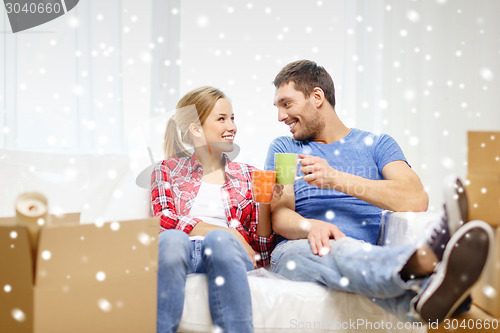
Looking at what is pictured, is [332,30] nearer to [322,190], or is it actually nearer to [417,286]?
[322,190]

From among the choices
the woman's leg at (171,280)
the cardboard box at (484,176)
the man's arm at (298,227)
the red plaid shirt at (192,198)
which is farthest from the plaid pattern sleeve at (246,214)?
the cardboard box at (484,176)

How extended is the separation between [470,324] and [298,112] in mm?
828

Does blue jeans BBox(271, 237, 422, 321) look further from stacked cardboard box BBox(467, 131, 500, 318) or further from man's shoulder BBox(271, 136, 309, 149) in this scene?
man's shoulder BBox(271, 136, 309, 149)

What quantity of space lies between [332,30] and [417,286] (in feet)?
5.37

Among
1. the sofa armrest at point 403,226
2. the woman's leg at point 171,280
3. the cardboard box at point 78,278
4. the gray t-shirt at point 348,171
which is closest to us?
the cardboard box at point 78,278

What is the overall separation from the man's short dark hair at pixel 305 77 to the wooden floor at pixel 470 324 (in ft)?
2.78

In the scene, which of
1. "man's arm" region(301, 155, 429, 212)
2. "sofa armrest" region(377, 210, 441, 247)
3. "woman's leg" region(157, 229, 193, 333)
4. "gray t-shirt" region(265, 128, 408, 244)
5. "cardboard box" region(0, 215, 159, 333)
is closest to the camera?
"cardboard box" region(0, 215, 159, 333)

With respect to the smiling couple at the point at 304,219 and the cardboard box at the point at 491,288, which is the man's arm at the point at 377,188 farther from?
the cardboard box at the point at 491,288

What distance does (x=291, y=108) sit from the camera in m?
1.54

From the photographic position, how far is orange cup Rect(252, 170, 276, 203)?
1.23 m

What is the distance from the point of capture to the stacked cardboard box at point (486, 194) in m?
0.97

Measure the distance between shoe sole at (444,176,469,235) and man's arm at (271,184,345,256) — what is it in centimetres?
33

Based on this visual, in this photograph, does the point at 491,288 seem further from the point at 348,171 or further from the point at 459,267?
the point at 348,171

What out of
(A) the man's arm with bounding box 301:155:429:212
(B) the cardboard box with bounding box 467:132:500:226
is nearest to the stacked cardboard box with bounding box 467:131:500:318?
(B) the cardboard box with bounding box 467:132:500:226
